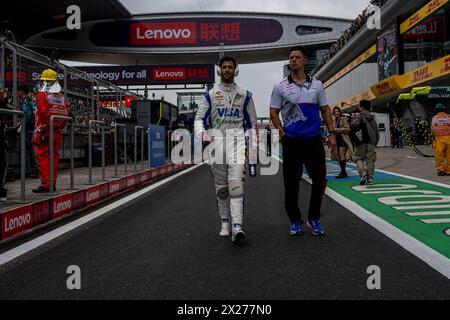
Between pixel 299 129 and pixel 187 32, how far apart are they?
57.5m

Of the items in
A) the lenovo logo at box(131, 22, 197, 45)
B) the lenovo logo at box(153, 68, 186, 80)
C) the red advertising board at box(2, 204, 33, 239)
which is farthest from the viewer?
the lenovo logo at box(131, 22, 197, 45)

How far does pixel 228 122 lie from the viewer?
14.7ft

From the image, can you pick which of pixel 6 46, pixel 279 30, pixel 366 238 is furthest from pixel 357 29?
pixel 366 238

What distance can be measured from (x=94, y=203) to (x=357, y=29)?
3234cm

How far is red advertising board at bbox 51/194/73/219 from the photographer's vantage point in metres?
5.75

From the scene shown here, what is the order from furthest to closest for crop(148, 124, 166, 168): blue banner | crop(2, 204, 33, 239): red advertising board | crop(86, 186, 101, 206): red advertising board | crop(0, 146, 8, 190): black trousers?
crop(148, 124, 166, 168): blue banner, crop(86, 186, 101, 206): red advertising board, crop(0, 146, 8, 190): black trousers, crop(2, 204, 33, 239): red advertising board

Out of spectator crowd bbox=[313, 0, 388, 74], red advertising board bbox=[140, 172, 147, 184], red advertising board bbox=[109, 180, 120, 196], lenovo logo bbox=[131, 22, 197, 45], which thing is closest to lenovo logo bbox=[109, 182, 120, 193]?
red advertising board bbox=[109, 180, 120, 196]

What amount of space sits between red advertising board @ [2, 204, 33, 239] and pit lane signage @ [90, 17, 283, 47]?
183 ft

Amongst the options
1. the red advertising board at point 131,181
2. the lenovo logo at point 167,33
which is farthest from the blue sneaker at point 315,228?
the lenovo logo at point 167,33

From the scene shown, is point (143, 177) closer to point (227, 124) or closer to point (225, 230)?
point (225, 230)

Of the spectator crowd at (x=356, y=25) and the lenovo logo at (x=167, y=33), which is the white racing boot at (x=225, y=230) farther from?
the lenovo logo at (x=167, y=33)

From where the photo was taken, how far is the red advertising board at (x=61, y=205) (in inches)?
227

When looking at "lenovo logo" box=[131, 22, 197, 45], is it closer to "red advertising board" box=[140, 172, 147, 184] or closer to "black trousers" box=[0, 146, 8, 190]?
"red advertising board" box=[140, 172, 147, 184]

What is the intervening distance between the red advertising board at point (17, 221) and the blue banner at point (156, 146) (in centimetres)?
715
